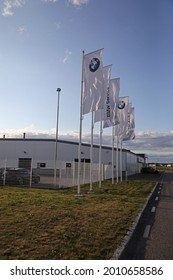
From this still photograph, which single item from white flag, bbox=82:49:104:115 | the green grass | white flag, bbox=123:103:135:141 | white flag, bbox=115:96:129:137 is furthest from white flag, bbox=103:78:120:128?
the green grass

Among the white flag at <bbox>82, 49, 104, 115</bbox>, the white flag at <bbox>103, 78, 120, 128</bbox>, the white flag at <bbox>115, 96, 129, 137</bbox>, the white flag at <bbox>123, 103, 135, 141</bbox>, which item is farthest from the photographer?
the white flag at <bbox>123, 103, 135, 141</bbox>

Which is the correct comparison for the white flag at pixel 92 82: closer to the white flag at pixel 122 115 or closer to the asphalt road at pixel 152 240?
the asphalt road at pixel 152 240

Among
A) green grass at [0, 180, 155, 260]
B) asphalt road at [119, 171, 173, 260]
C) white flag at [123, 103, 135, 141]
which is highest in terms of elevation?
→ white flag at [123, 103, 135, 141]

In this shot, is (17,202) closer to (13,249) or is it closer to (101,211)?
(101,211)

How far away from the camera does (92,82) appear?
17.3 meters

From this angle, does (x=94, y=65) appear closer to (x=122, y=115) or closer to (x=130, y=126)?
(x=122, y=115)

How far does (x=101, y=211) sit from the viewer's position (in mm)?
10969

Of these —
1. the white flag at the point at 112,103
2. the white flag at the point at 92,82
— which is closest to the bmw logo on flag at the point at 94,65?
the white flag at the point at 92,82

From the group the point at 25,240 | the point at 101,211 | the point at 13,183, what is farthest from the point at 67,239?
the point at 13,183

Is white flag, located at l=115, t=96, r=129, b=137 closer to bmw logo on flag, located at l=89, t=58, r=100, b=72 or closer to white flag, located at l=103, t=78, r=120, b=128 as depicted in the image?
white flag, located at l=103, t=78, r=120, b=128

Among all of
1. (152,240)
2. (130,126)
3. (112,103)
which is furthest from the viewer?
(130,126)

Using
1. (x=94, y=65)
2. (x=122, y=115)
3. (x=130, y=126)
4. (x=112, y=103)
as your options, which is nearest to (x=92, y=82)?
(x=94, y=65)

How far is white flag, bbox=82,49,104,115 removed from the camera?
56.3ft

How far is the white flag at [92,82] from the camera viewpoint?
17.2 metres
